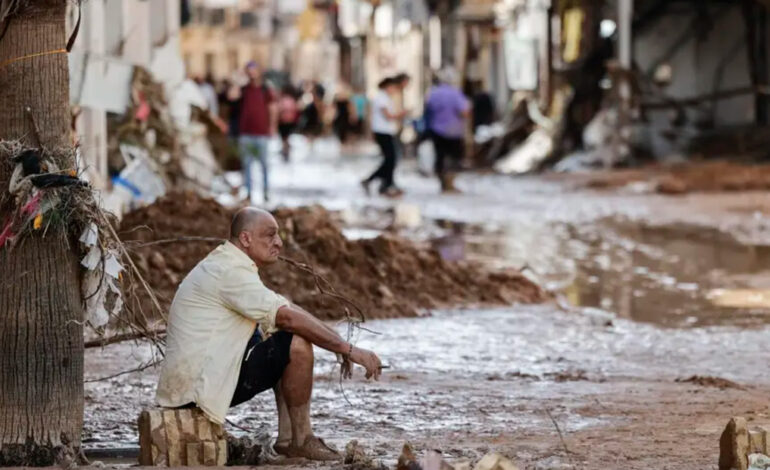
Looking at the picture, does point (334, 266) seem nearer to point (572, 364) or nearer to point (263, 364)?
point (572, 364)

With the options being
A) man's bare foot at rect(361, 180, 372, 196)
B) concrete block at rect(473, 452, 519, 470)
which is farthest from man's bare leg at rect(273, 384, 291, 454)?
man's bare foot at rect(361, 180, 372, 196)

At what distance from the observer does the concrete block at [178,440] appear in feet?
22.8

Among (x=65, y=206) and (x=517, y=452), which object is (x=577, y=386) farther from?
(x=65, y=206)

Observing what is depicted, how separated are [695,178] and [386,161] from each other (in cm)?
479

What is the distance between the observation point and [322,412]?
336 inches

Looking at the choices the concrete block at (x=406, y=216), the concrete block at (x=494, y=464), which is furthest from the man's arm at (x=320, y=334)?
the concrete block at (x=406, y=216)

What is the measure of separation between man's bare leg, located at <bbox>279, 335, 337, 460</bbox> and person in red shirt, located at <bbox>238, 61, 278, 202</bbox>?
16.2 meters

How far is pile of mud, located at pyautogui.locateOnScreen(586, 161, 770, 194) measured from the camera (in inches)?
973

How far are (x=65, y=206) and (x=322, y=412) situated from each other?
82.7 inches

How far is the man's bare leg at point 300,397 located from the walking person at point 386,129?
59.0ft

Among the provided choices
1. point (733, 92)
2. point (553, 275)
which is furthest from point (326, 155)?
point (553, 275)

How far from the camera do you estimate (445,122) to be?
27.2 meters

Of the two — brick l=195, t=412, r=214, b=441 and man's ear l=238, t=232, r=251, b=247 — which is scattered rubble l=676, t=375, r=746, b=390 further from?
brick l=195, t=412, r=214, b=441

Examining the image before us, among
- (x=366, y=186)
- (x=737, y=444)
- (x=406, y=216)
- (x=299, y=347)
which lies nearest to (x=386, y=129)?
(x=366, y=186)
